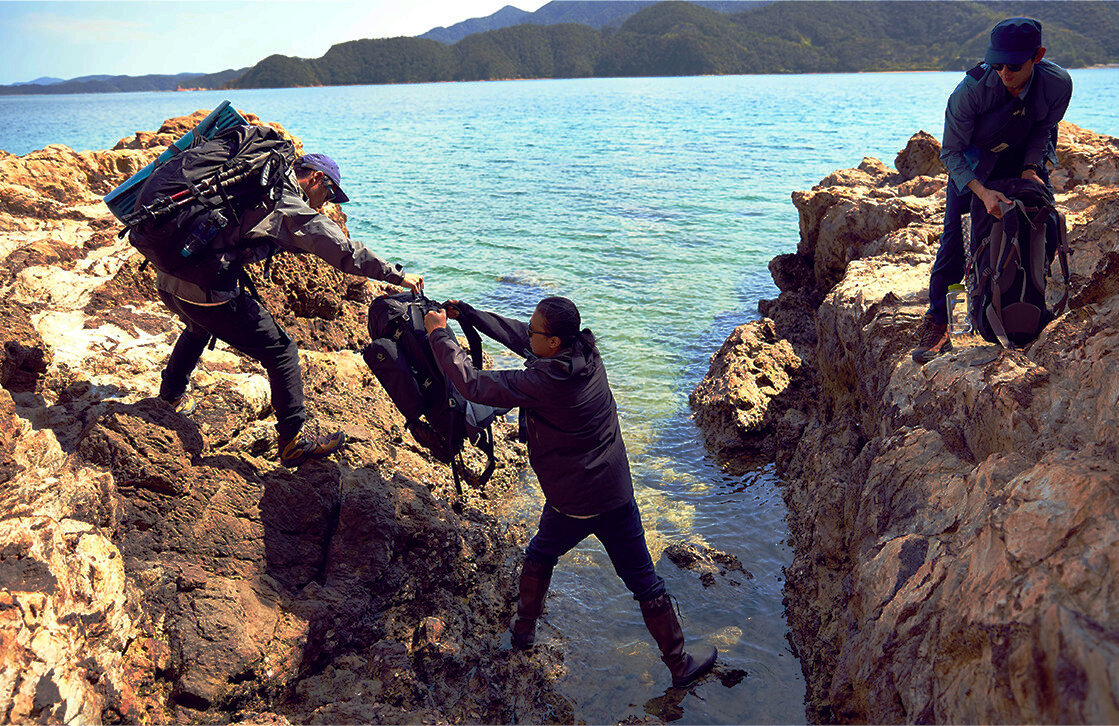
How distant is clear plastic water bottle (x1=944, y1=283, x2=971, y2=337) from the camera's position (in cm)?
506

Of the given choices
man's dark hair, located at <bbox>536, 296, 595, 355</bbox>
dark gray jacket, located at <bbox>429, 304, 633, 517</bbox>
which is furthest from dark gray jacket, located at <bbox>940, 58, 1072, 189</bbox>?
dark gray jacket, located at <bbox>429, 304, 633, 517</bbox>

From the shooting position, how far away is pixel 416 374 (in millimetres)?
4301

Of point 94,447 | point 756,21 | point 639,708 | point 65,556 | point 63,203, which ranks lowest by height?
point 639,708

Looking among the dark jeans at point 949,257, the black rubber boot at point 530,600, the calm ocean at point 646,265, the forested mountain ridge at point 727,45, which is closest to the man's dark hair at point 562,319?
the black rubber boot at point 530,600

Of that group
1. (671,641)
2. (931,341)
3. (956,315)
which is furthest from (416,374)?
(956,315)

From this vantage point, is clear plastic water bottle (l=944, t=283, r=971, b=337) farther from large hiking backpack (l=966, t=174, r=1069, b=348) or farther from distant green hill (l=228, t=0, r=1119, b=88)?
distant green hill (l=228, t=0, r=1119, b=88)

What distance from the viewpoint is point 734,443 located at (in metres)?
7.65

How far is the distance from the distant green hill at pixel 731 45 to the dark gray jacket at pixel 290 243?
161 meters

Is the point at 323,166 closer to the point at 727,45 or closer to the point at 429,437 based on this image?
the point at 429,437

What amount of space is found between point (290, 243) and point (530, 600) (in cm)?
263

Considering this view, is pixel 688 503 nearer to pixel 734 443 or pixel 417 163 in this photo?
pixel 734 443

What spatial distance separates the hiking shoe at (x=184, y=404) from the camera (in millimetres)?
4797

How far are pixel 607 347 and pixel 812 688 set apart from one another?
749 cm

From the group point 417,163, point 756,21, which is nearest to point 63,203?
point 417,163
